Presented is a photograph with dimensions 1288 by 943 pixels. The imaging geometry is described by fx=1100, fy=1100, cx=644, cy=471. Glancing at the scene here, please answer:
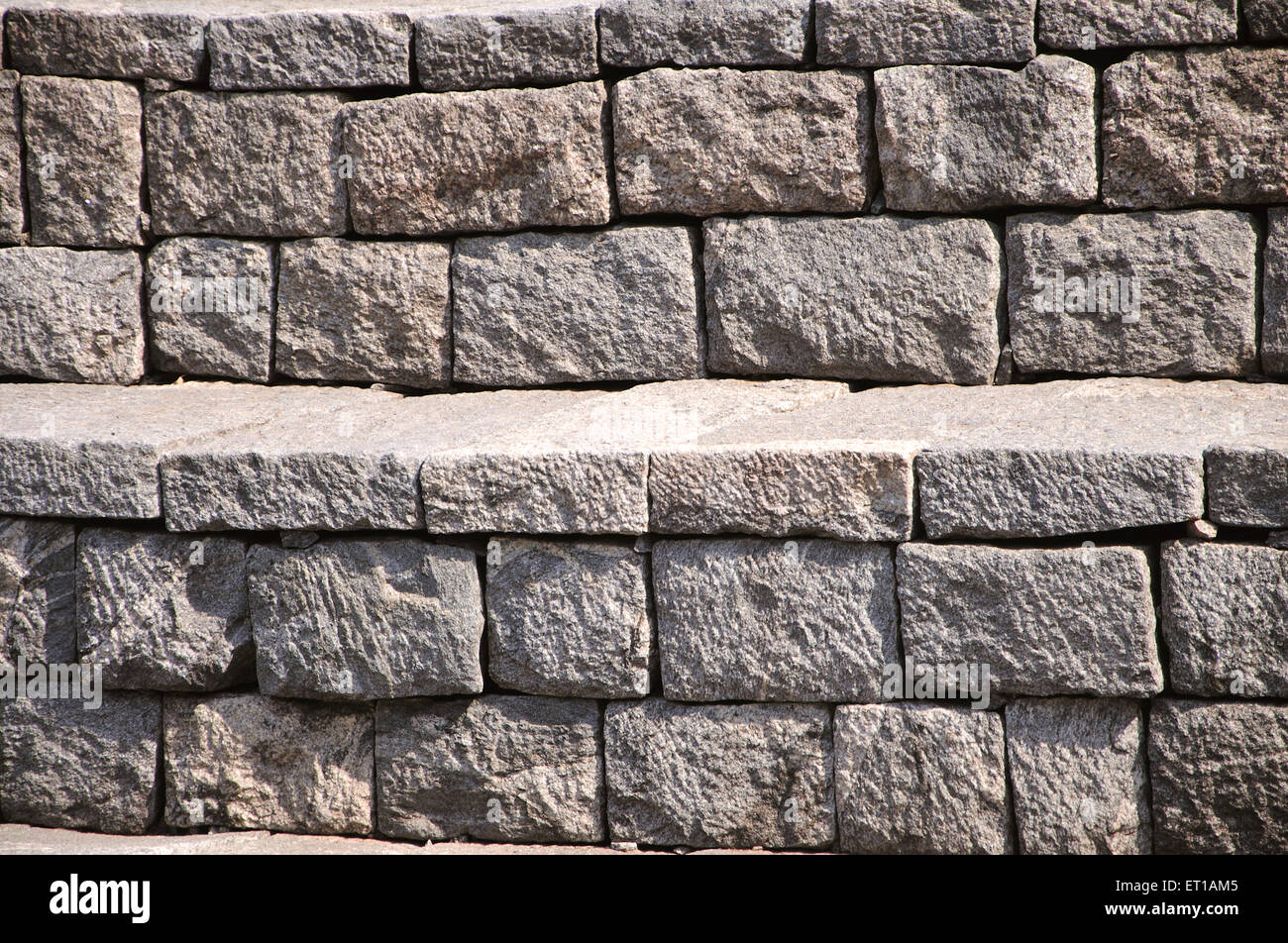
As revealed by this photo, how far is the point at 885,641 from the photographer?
12.8ft

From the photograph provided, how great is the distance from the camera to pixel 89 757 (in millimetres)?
4355

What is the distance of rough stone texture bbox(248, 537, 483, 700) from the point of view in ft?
13.4

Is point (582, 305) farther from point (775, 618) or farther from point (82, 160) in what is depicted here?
point (82, 160)

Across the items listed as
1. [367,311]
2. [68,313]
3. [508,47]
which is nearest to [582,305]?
[367,311]

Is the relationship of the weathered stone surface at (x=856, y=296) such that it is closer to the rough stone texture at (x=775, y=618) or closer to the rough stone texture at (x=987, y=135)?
the rough stone texture at (x=987, y=135)

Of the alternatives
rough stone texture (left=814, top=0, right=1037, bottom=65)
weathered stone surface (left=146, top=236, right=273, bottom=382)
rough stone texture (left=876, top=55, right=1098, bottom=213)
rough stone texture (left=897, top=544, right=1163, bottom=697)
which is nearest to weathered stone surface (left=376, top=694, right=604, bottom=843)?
rough stone texture (left=897, top=544, right=1163, bottom=697)

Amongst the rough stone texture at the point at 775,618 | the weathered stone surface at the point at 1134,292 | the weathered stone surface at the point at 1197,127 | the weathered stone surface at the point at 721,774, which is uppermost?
the weathered stone surface at the point at 1197,127

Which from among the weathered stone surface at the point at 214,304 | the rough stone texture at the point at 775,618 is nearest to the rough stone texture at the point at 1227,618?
the rough stone texture at the point at 775,618

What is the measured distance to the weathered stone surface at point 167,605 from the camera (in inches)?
167

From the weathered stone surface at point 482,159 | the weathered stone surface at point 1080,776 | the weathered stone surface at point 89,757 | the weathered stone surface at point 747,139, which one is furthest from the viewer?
the weathered stone surface at point 482,159

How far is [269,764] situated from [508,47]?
10.1 ft

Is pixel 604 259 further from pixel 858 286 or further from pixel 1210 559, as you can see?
pixel 1210 559

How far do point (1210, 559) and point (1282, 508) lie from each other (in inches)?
10.7

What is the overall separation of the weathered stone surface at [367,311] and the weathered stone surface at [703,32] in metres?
1.16
